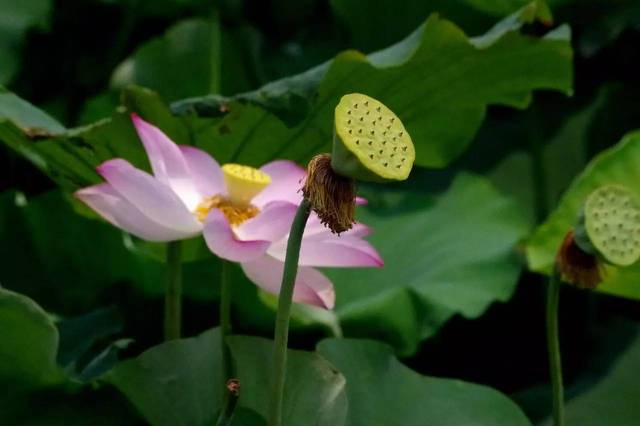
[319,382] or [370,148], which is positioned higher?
[370,148]

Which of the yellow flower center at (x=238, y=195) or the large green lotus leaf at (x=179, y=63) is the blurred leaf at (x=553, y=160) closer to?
the large green lotus leaf at (x=179, y=63)

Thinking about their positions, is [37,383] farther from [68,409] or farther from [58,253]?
[58,253]

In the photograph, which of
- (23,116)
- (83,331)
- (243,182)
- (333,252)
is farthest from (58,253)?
(333,252)

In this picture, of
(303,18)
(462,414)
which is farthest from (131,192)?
(303,18)

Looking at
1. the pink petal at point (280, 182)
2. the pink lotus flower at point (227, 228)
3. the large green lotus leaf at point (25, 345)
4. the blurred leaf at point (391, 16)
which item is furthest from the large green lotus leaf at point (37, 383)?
the blurred leaf at point (391, 16)

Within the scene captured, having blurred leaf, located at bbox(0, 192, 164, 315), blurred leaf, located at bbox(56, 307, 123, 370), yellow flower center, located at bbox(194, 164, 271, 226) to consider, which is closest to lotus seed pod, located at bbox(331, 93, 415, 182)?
yellow flower center, located at bbox(194, 164, 271, 226)

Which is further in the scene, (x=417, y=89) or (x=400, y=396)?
(x=417, y=89)

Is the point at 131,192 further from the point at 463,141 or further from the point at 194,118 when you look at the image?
the point at 463,141
